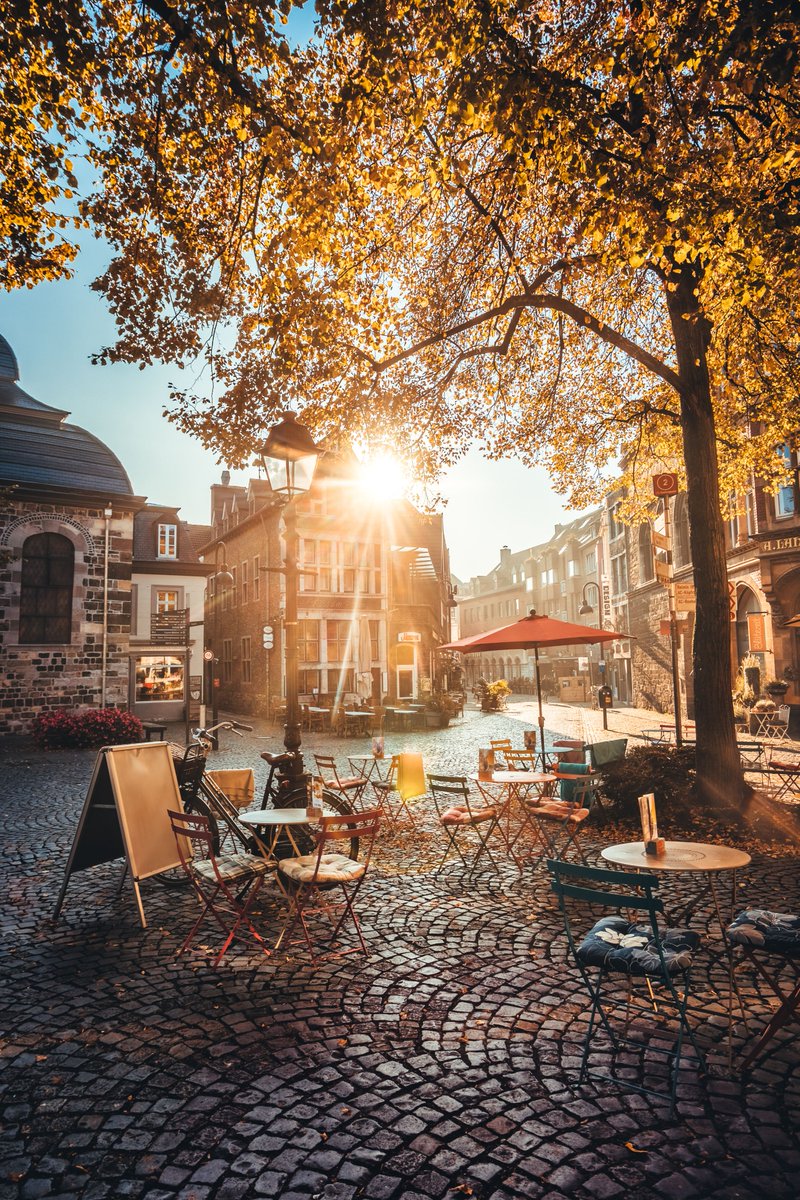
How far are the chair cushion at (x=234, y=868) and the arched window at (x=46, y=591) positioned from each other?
16.7 m

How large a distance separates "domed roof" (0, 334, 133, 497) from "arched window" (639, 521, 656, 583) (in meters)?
22.1

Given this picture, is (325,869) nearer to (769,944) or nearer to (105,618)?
(769,944)

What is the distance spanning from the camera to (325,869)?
5.32 metres

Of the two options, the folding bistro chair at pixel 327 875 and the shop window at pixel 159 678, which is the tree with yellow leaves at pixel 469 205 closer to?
the folding bistro chair at pixel 327 875

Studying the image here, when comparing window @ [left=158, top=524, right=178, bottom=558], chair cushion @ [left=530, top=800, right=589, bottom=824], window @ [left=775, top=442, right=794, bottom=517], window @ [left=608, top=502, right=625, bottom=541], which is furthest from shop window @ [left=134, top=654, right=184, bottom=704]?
chair cushion @ [left=530, top=800, right=589, bottom=824]

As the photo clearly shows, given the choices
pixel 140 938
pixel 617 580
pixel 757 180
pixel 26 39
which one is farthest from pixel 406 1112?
pixel 617 580

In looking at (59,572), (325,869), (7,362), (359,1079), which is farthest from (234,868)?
(7,362)

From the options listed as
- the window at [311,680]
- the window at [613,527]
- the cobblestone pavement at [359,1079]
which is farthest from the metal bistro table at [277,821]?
the window at [613,527]

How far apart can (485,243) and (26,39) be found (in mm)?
5603

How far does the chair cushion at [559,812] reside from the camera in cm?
719

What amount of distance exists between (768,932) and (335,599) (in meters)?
25.3

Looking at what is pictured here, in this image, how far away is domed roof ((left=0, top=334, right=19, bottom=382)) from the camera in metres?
23.2

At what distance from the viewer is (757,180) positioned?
255 inches

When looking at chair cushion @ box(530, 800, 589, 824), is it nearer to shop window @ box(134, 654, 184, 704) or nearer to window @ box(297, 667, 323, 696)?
window @ box(297, 667, 323, 696)
